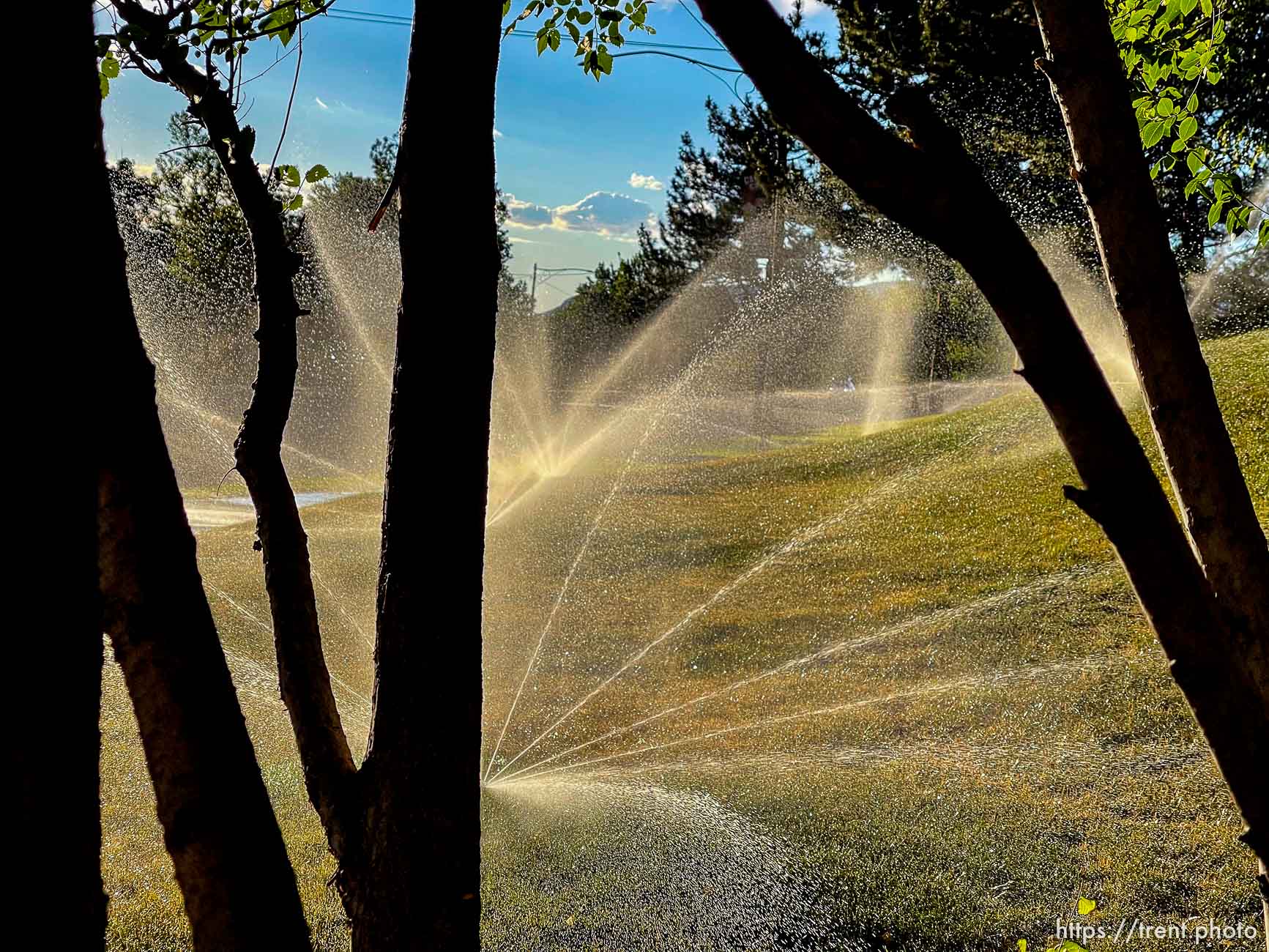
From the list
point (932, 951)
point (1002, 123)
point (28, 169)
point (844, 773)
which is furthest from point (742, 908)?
point (1002, 123)

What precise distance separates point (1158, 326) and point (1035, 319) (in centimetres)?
41

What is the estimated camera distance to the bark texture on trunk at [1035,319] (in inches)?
37.6

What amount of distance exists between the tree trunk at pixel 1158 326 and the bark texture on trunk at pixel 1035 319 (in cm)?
33

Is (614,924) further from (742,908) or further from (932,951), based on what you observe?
(932,951)

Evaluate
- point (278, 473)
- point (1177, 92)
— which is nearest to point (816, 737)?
point (1177, 92)

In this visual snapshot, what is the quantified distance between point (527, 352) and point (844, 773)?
79.4 feet

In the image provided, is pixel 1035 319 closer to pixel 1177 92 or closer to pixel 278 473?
pixel 278 473

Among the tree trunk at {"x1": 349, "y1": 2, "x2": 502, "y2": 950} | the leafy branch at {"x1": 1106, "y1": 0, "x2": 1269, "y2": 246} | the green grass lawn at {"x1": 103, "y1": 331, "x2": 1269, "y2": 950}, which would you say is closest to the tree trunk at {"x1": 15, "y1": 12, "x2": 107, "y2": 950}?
the tree trunk at {"x1": 349, "y1": 2, "x2": 502, "y2": 950}

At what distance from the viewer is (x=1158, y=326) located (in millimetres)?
1267

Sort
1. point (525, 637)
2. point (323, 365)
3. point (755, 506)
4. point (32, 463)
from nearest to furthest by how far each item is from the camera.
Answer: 1. point (32, 463)
2. point (525, 637)
3. point (755, 506)
4. point (323, 365)

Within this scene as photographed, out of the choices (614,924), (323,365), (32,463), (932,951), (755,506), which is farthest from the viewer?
(323,365)

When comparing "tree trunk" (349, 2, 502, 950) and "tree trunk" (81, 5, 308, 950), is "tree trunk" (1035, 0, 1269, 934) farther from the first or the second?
"tree trunk" (81, 5, 308, 950)

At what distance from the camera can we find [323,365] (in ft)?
100

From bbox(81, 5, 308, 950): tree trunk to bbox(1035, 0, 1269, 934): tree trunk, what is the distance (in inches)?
48.4
